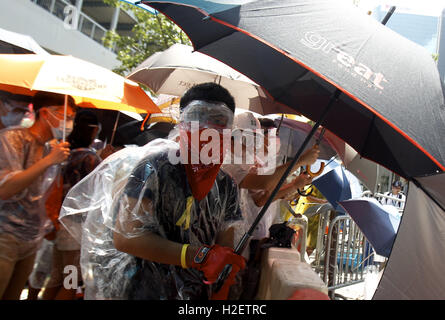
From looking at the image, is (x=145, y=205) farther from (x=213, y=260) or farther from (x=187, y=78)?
(x=187, y=78)

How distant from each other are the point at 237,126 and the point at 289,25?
118 cm

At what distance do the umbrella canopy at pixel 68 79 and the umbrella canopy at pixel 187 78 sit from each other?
2.23ft

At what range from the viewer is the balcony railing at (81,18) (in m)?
14.0

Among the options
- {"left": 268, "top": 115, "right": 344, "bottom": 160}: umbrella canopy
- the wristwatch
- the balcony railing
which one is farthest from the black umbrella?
the balcony railing

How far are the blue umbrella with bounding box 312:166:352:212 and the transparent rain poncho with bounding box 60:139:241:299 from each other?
3.16 metres

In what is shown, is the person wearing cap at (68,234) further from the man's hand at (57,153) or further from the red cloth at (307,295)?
the red cloth at (307,295)

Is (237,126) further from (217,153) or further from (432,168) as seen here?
(432,168)

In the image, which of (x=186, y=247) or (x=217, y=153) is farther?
(x=217, y=153)

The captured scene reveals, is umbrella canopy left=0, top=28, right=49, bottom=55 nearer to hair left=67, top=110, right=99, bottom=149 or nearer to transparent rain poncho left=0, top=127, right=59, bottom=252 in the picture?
hair left=67, top=110, right=99, bottom=149

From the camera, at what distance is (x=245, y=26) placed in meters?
1.85

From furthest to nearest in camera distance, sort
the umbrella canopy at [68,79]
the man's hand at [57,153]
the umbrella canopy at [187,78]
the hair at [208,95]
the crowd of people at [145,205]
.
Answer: the umbrella canopy at [187,78]
the umbrella canopy at [68,79]
the man's hand at [57,153]
the hair at [208,95]
the crowd of people at [145,205]

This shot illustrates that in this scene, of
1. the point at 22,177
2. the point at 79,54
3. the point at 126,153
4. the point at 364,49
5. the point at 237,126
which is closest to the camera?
the point at 364,49

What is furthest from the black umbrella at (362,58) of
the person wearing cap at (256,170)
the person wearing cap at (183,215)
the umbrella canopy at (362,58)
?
the person wearing cap at (256,170)
